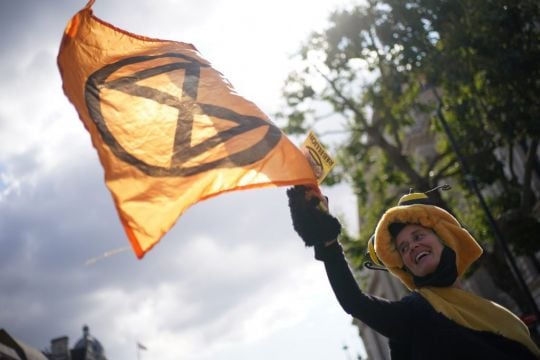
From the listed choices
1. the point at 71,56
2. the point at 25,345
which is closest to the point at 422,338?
the point at 71,56

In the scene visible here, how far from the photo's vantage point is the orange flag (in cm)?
281

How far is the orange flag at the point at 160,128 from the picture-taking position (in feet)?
9.21

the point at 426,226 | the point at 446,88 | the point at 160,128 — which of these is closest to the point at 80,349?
the point at 446,88

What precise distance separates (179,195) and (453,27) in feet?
37.0

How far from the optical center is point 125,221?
2.80 meters

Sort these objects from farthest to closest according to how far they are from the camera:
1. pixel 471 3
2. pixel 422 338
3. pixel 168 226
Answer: pixel 471 3
pixel 168 226
pixel 422 338

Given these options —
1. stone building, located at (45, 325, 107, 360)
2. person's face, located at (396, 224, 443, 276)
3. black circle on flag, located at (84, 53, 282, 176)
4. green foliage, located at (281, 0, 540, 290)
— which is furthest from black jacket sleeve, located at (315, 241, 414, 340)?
stone building, located at (45, 325, 107, 360)

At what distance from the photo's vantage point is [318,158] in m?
2.72

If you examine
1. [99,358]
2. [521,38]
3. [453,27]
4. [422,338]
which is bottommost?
[99,358]

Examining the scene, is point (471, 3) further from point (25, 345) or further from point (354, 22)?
point (25, 345)

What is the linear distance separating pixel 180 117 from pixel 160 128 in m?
0.15

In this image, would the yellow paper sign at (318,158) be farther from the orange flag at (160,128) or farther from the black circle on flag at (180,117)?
the black circle on flag at (180,117)

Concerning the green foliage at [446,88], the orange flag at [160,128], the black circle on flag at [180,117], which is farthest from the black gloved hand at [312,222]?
the green foliage at [446,88]

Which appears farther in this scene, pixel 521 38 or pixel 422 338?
pixel 521 38
